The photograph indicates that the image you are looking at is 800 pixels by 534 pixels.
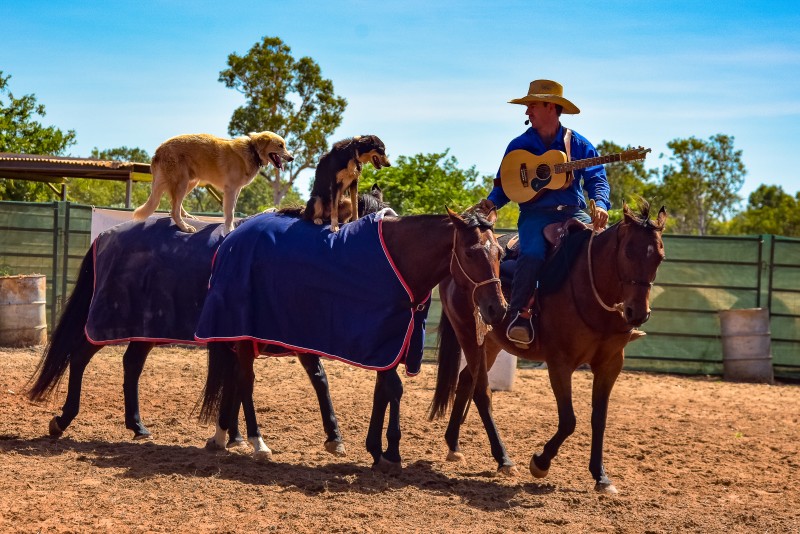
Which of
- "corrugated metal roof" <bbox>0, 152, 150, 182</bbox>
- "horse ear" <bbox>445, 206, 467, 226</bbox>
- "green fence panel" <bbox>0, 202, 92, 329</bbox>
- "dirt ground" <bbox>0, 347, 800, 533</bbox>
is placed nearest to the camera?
"dirt ground" <bbox>0, 347, 800, 533</bbox>

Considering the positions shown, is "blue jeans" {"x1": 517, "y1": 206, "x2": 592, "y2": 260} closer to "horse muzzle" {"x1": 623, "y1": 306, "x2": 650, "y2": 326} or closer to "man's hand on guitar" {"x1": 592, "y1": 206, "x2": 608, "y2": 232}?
"man's hand on guitar" {"x1": 592, "y1": 206, "x2": 608, "y2": 232}

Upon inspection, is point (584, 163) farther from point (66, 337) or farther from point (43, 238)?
point (43, 238)

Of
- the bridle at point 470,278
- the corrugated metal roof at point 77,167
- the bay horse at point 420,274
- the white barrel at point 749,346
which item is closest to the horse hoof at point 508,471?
the bay horse at point 420,274

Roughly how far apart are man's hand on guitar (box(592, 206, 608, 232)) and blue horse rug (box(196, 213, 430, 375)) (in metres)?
1.28

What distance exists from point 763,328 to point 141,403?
8438mm

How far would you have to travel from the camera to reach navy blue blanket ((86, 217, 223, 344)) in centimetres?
685

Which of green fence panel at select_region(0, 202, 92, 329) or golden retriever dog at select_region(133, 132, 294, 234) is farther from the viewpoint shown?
green fence panel at select_region(0, 202, 92, 329)

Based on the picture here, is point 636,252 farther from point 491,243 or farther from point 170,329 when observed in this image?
point 170,329

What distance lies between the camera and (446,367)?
7.05m

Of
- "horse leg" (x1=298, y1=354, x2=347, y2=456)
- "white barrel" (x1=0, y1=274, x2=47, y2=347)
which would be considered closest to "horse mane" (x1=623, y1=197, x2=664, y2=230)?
"horse leg" (x1=298, y1=354, x2=347, y2=456)

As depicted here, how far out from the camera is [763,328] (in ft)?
41.2

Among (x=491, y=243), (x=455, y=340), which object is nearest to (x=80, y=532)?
(x=491, y=243)

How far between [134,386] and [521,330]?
3132mm

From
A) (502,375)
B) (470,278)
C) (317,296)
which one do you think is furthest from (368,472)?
(502,375)
